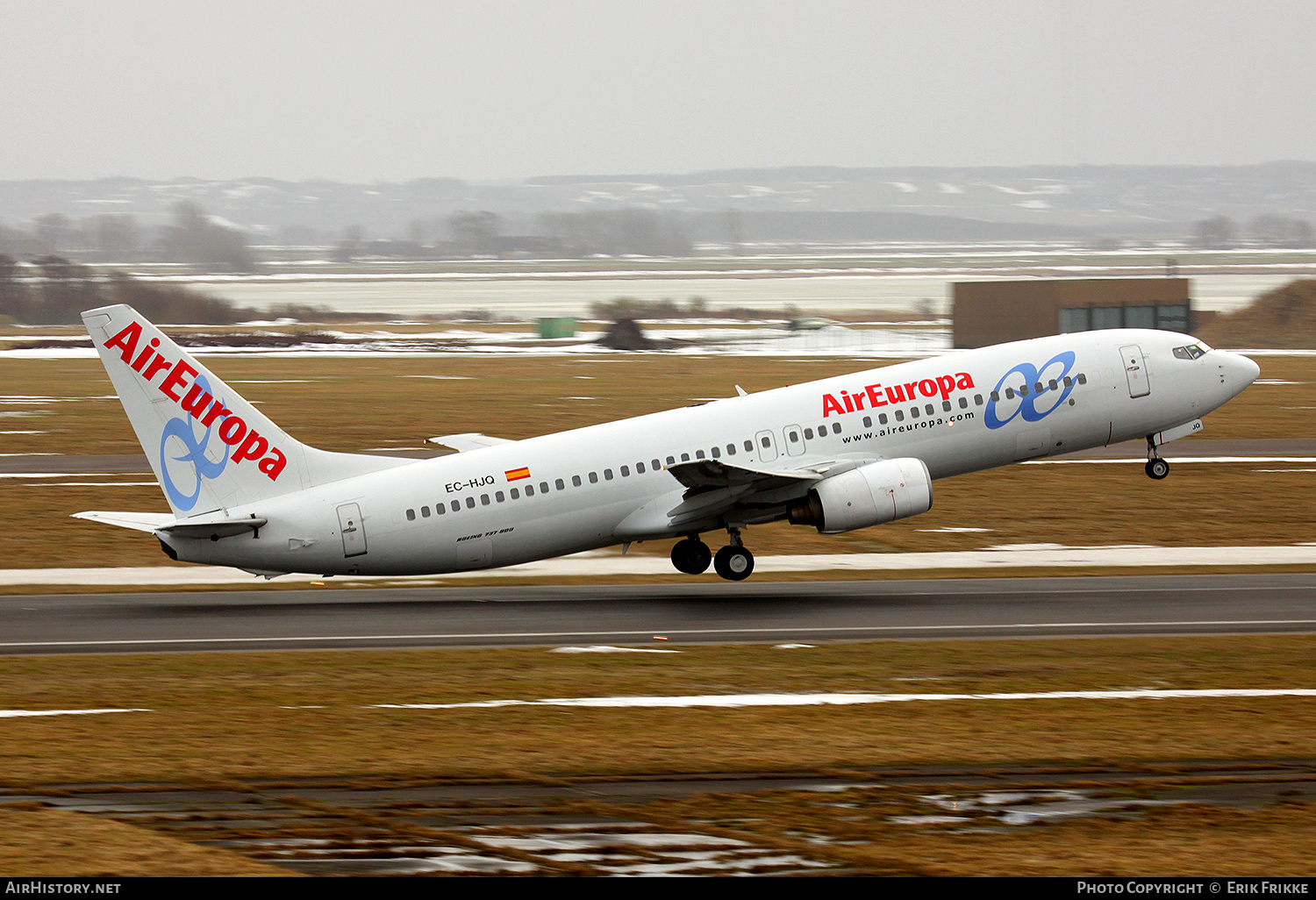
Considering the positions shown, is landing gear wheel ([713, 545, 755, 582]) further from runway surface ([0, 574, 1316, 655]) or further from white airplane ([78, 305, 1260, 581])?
runway surface ([0, 574, 1316, 655])

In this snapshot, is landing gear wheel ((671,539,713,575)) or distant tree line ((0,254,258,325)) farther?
distant tree line ((0,254,258,325))

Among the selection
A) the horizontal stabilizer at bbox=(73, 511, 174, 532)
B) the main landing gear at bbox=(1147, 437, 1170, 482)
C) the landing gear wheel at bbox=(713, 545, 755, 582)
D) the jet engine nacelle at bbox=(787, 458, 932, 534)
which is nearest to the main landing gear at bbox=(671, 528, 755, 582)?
the landing gear wheel at bbox=(713, 545, 755, 582)

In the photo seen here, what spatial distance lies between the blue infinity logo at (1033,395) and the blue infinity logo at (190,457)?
19.1 metres

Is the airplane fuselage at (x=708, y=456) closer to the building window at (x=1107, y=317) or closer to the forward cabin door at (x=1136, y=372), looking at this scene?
the forward cabin door at (x=1136, y=372)

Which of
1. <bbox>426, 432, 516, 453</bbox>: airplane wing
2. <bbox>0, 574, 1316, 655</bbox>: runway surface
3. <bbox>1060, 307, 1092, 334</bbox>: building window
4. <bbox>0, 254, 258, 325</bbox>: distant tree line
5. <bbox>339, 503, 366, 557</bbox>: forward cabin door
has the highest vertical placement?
<bbox>0, 254, 258, 325</bbox>: distant tree line

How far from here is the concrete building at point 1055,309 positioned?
367ft

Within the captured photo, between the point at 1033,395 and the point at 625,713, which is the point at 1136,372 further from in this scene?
the point at 625,713

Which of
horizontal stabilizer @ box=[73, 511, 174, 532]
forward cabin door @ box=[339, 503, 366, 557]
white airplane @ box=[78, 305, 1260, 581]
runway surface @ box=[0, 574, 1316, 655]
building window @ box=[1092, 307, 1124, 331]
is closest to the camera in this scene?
runway surface @ box=[0, 574, 1316, 655]

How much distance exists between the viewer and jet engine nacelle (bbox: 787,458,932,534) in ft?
110

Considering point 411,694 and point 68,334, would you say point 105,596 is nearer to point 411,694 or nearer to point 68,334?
point 411,694

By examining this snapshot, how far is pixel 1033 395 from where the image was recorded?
1447 inches

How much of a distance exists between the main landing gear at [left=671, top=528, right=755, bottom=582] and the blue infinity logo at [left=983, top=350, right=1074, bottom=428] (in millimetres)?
7205

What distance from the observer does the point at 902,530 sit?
1741 inches
